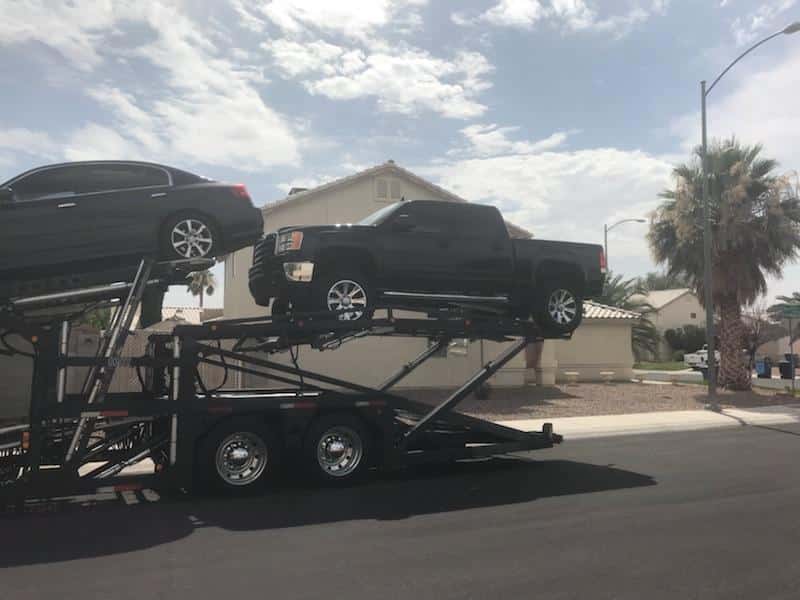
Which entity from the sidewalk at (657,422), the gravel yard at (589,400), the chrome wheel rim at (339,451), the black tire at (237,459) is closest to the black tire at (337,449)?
the chrome wheel rim at (339,451)

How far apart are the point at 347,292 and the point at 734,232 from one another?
1606 centimetres

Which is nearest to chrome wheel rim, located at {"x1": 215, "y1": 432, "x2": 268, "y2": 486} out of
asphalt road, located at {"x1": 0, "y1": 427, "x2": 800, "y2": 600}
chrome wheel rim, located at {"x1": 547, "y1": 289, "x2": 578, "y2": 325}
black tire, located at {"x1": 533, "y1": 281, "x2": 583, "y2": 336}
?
asphalt road, located at {"x1": 0, "y1": 427, "x2": 800, "y2": 600}

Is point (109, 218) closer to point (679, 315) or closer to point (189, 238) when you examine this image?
point (189, 238)

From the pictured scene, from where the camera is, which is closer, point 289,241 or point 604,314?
point 289,241

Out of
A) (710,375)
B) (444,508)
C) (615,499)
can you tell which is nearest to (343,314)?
(444,508)

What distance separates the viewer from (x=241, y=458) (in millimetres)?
7504

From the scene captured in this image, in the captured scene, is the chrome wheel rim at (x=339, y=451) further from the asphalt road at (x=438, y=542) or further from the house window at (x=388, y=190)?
the house window at (x=388, y=190)

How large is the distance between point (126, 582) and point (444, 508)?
3.24m

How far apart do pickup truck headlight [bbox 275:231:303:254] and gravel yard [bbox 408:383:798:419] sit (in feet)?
26.7

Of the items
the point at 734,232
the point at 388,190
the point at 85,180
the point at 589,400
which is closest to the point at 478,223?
the point at 85,180

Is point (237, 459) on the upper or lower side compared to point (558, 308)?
lower

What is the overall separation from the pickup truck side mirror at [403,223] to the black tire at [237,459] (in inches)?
115

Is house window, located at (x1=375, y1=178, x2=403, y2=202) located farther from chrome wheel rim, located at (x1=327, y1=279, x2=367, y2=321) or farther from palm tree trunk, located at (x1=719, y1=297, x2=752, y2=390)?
chrome wheel rim, located at (x1=327, y1=279, x2=367, y2=321)

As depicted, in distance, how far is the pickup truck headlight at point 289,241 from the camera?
8.16 metres
